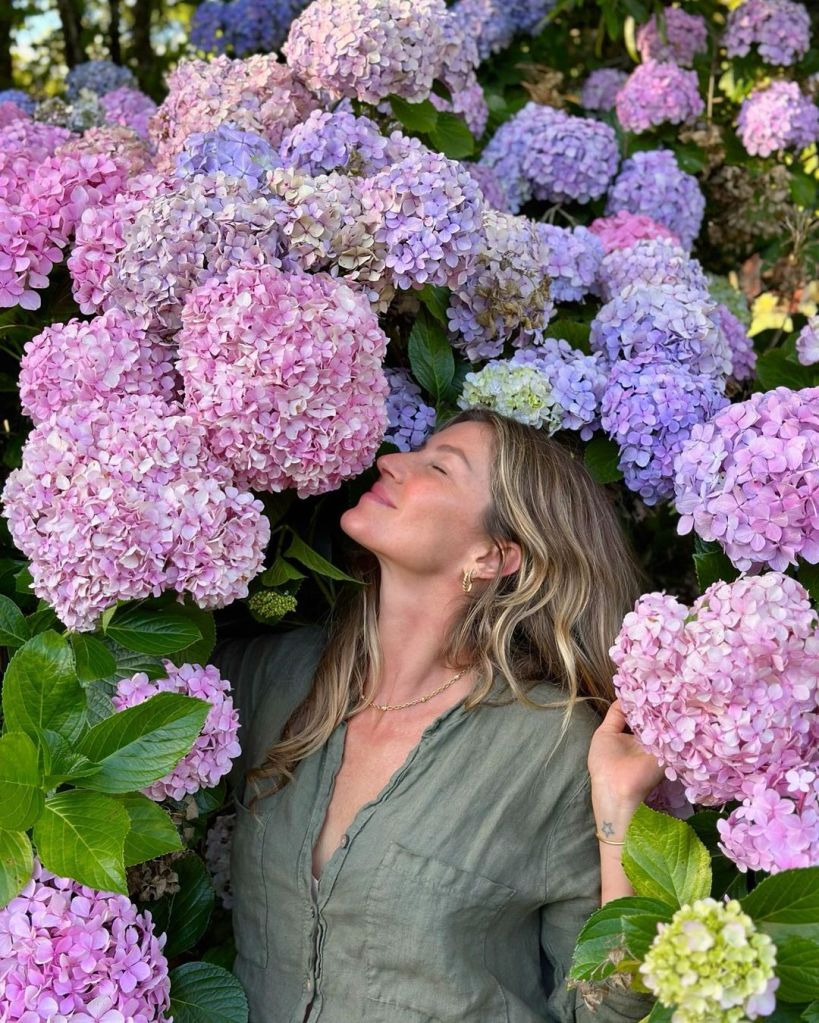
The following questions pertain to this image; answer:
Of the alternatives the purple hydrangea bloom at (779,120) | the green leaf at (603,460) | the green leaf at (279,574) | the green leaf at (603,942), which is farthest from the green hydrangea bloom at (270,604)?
the purple hydrangea bloom at (779,120)

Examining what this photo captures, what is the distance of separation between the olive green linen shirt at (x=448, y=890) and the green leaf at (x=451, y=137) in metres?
1.13

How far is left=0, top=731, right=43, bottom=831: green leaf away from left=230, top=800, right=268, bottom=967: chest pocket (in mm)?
647

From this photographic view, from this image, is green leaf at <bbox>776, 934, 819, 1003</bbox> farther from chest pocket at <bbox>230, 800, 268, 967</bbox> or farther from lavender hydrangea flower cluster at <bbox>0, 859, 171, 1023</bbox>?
chest pocket at <bbox>230, 800, 268, 967</bbox>

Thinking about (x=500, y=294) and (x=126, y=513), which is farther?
(x=500, y=294)

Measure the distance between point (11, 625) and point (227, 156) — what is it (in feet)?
2.76

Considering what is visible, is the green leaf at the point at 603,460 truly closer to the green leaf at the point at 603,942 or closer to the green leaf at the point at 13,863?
the green leaf at the point at 603,942

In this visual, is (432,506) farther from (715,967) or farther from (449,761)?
(715,967)

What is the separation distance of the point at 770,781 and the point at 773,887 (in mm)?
A: 149

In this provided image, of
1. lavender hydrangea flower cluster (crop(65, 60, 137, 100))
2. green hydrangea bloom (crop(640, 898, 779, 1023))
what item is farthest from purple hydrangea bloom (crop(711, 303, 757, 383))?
lavender hydrangea flower cluster (crop(65, 60, 137, 100))

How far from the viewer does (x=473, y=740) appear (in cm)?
200

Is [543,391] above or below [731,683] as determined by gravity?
above

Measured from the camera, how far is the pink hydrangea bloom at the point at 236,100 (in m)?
2.21

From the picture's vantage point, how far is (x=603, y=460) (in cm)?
219

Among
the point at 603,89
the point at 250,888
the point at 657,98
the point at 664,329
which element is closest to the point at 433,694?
the point at 250,888
